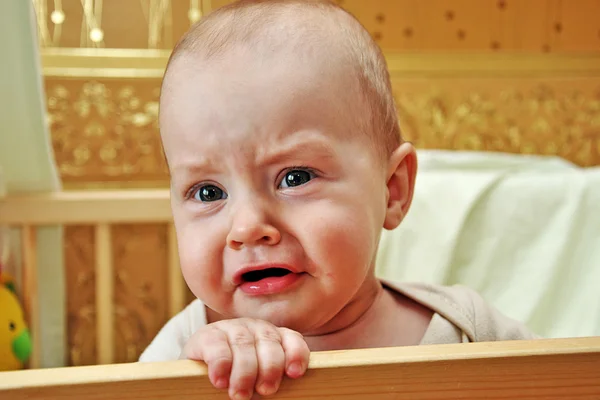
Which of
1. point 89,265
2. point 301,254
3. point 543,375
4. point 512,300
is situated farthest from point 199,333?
point 89,265

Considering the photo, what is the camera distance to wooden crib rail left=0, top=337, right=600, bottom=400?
44cm

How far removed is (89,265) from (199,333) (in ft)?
4.06

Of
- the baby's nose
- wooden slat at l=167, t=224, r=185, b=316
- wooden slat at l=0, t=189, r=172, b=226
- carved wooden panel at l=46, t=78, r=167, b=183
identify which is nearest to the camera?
the baby's nose

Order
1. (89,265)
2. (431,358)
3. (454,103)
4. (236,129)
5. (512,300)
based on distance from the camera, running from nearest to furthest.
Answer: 1. (431,358)
2. (236,129)
3. (512,300)
4. (89,265)
5. (454,103)

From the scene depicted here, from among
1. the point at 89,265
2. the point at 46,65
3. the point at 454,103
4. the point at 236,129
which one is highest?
the point at 236,129

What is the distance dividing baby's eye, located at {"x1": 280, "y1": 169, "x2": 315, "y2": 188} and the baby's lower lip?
3.2 inches

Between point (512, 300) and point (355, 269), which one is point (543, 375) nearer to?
point (355, 269)

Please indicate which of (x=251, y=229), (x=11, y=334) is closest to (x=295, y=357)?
(x=251, y=229)

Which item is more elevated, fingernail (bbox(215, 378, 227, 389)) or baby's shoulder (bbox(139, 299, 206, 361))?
fingernail (bbox(215, 378, 227, 389))

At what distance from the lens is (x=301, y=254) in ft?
2.00

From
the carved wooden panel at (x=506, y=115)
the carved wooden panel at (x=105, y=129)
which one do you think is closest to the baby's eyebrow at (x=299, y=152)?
the carved wooden panel at (x=105, y=129)

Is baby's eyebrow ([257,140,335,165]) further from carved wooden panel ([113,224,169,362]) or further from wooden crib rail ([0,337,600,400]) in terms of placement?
carved wooden panel ([113,224,169,362])

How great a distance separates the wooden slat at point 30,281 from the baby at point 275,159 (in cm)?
64

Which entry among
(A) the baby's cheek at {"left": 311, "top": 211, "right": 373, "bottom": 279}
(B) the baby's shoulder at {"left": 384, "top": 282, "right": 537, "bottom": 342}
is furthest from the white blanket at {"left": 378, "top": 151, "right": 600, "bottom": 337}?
(A) the baby's cheek at {"left": 311, "top": 211, "right": 373, "bottom": 279}
